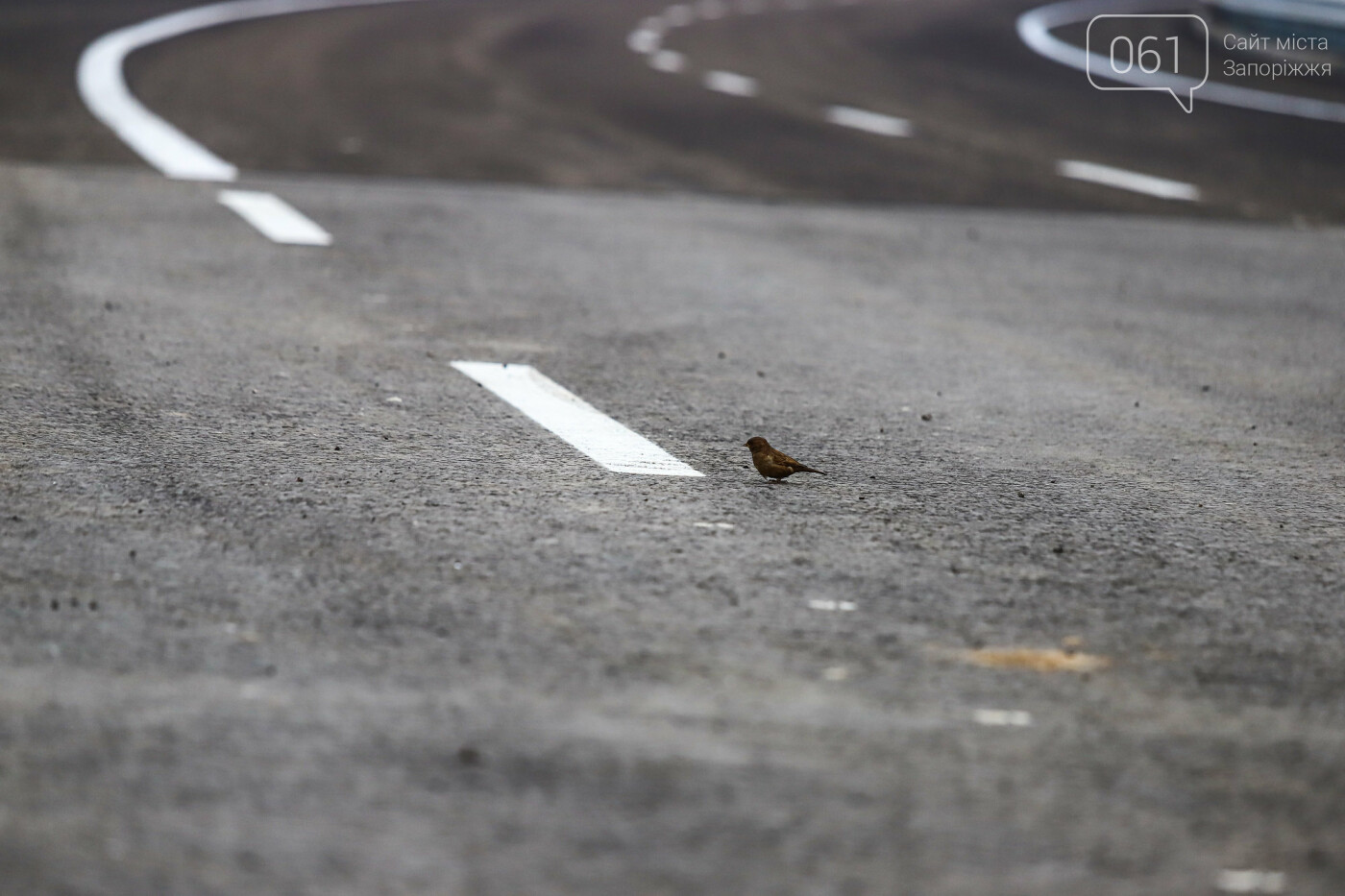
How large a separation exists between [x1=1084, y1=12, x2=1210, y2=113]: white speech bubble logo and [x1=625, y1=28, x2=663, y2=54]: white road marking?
541 cm

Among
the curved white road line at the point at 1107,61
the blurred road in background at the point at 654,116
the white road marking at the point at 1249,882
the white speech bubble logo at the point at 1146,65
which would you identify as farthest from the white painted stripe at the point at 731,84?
the white road marking at the point at 1249,882

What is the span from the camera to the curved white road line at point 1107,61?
19203 millimetres

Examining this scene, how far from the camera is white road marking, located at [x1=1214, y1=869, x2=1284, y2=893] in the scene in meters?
2.79

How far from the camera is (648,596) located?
407cm

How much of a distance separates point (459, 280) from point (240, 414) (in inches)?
113

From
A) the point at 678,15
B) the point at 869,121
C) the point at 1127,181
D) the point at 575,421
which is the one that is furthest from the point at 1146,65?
the point at 575,421

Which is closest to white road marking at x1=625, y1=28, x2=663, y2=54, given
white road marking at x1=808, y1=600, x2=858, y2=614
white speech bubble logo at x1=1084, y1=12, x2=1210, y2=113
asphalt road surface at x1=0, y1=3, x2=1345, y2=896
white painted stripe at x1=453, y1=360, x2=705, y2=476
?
white speech bubble logo at x1=1084, y1=12, x2=1210, y2=113

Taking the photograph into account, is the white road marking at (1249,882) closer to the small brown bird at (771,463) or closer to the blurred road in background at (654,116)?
the small brown bird at (771,463)

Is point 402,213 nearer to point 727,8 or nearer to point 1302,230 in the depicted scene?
point 1302,230

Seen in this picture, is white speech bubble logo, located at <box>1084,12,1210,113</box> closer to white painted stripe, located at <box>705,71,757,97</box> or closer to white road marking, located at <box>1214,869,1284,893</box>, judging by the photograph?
white painted stripe, located at <box>705,71,757,97</box>

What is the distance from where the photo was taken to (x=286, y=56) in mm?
19625

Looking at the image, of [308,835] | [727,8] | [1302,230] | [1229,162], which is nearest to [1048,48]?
[727,8]

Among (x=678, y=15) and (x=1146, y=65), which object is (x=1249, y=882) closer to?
(x=1146, y=65)

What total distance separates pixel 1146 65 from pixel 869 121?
8.32m
